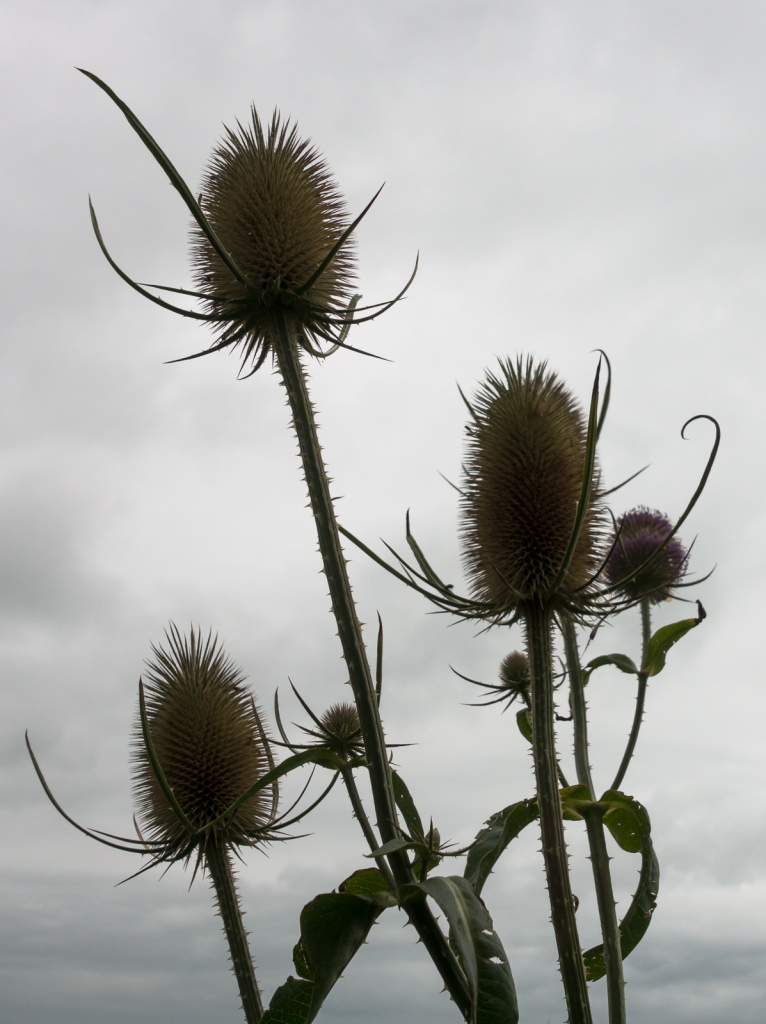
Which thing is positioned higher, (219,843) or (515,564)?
(515,564)

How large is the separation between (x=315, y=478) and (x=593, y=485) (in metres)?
1.52

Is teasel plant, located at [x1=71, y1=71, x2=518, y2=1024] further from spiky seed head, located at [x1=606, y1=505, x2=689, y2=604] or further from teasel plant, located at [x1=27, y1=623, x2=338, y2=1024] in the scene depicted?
spiky seed head, located at [x1=606, y1=505, x2=689, y2=604]

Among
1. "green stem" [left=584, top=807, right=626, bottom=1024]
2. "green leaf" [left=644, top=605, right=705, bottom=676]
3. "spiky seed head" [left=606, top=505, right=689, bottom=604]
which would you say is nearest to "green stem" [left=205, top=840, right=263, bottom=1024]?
"green stem" [left=584, top=807, right=626, bottom=1024]

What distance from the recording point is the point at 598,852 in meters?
3.68

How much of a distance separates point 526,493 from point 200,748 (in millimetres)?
1977

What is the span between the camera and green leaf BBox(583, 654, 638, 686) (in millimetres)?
4227

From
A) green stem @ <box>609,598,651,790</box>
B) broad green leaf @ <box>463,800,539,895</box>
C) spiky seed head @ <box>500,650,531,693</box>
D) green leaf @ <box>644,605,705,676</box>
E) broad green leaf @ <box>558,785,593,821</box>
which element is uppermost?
spiky seed head @ <box>500,650,531,693</box>

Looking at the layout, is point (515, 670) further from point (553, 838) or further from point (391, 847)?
point (391, 847)

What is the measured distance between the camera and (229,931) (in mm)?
3729

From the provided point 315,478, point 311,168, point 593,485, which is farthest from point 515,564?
point 311,168

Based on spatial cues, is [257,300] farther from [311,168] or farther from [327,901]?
[327,901]

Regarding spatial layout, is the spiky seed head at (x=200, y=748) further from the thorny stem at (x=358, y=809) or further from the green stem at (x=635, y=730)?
the green stem at (x=635, y=730)

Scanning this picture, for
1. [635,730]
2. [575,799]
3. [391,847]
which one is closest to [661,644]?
[635,730]

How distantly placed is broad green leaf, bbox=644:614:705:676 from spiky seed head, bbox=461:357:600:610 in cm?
51
